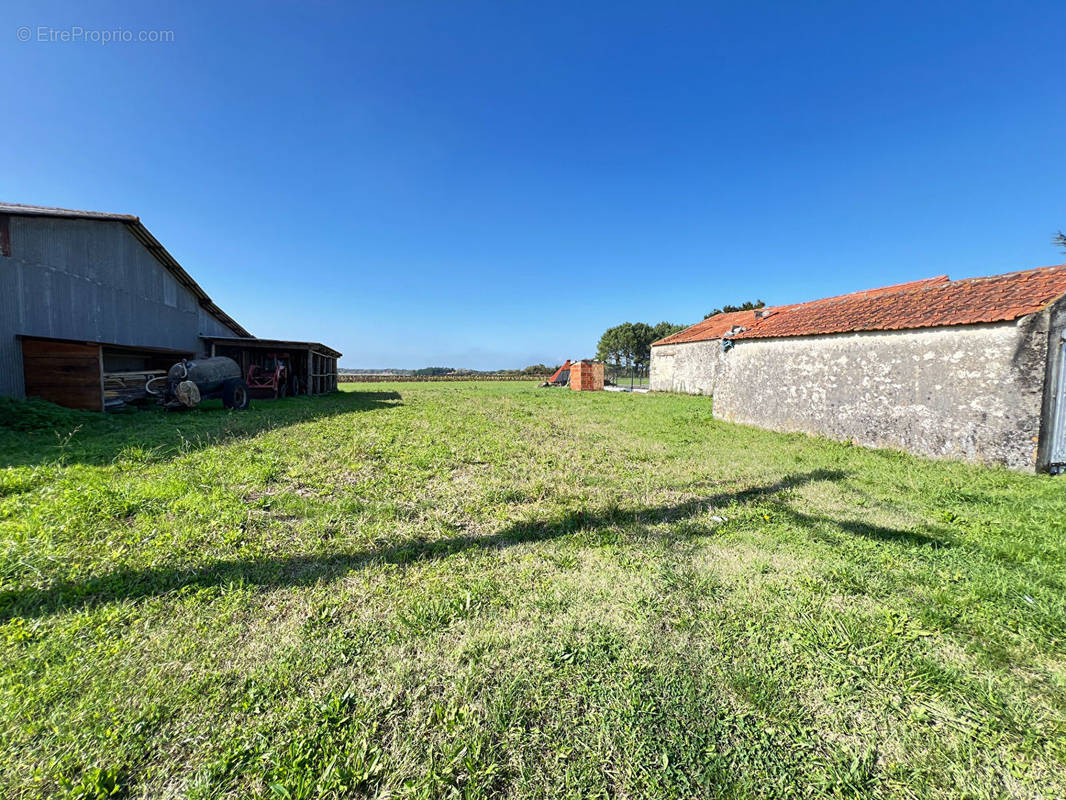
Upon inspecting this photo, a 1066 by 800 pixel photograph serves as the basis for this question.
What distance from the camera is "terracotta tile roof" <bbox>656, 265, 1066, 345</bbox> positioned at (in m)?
6.76

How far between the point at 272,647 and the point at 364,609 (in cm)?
55

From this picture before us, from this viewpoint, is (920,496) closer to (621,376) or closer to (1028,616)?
(1028,616)

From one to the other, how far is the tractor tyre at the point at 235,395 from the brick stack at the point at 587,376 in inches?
861

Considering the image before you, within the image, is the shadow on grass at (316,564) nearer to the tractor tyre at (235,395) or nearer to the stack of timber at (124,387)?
the stack of timber at (124,387)

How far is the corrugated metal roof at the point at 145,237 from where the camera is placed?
10.3m

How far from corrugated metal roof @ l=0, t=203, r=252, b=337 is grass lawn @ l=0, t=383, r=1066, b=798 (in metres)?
10.6

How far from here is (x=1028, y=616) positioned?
2650 mm

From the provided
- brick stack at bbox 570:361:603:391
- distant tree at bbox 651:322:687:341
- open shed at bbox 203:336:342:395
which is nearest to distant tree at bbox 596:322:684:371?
distant tree at bbox 651:322:687:341

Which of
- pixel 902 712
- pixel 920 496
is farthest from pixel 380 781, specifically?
pixel 920 496

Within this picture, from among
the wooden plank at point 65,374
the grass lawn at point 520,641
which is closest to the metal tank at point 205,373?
the wooden plank at point 65,374

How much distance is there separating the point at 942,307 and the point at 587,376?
74.0 feet

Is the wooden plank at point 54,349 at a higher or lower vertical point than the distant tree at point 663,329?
lower

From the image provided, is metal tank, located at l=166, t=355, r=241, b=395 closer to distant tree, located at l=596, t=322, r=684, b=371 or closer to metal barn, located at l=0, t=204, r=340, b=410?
metal barn, located at l=0, t=204, r=340, b=410

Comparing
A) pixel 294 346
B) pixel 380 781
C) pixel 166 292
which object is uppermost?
pixel 166 292
